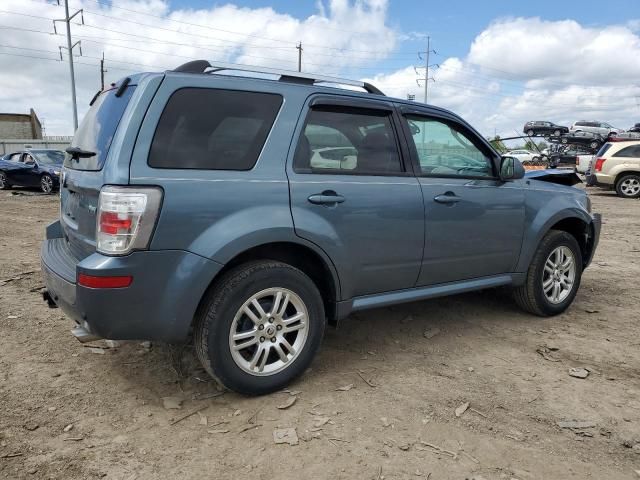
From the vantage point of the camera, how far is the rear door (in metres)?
2.89

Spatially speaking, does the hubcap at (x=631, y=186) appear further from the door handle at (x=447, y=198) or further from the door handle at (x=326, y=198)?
the door handle at (x=326, y=198)

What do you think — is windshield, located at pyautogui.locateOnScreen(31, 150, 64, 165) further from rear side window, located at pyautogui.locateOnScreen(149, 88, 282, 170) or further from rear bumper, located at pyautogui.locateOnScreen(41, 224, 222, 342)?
rear bumper, located at pyautogui.locateOnScreen(41, 224, 222, 342)

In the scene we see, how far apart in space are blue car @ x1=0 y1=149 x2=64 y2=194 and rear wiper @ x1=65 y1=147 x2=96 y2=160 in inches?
578

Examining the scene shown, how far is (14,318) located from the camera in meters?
4.47

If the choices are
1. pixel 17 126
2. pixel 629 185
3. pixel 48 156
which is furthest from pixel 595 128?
pixel 17 126

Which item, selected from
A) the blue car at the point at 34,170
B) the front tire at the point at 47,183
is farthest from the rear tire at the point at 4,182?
the front tire at the point at 47,183

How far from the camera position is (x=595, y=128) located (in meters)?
36.6

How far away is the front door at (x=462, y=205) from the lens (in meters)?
3.79

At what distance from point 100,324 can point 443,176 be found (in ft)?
8.17

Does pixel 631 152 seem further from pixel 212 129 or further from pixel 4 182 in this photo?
pixel 4 182

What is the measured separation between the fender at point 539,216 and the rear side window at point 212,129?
236 centimetres

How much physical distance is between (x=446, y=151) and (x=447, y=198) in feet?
1.47

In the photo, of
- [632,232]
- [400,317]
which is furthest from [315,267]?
[632,232]

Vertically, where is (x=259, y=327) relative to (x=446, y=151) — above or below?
below
